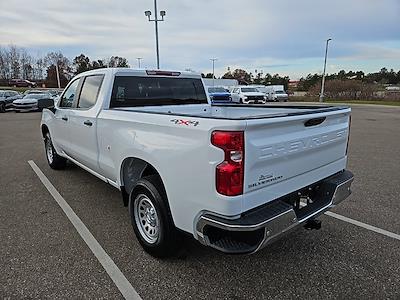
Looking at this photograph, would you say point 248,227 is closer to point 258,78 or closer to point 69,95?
point 69,95

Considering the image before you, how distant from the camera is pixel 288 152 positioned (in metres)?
2.77

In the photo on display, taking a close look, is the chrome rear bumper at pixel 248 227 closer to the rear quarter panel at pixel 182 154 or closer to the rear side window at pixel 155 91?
the rear quarter panel at pixel 182 154

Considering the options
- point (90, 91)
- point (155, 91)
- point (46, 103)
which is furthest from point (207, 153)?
point (46, 103)

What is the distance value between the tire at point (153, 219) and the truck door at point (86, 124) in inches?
47.0

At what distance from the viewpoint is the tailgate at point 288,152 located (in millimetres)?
2508

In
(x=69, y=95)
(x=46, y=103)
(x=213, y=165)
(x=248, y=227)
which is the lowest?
(x=248, y=227)

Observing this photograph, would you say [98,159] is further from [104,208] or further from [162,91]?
[162,91]

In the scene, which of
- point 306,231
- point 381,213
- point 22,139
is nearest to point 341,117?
point 306,231

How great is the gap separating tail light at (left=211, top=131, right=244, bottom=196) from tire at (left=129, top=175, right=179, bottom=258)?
32.9 inches

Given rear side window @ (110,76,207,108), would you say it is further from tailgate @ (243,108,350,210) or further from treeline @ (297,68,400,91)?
treeline @ (297,68,400,91)

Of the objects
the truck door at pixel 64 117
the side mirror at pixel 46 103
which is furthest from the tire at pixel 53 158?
the side mirror at pixel 46 103

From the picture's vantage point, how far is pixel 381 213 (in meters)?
4.46

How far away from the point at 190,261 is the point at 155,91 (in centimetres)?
243

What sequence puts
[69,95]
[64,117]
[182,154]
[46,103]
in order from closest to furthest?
[182,154] < [64,117] < [69,95] < [46,103]
